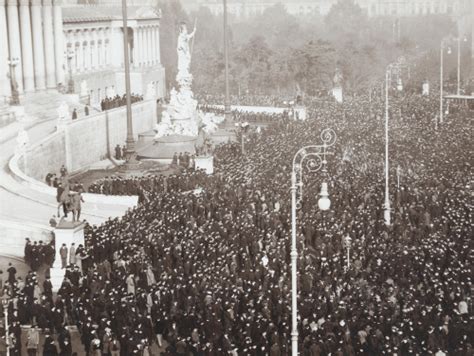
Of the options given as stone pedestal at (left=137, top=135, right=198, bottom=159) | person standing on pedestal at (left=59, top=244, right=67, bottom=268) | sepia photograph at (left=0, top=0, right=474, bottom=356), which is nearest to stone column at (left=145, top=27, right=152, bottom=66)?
sepia photograph at (left=0, top=0, right=474, bottom=356)

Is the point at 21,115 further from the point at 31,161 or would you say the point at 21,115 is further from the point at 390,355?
the point at 390,355

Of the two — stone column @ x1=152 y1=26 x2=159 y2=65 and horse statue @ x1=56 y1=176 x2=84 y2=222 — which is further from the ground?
stone column @ x1=152 y1=26 x2=159 y2=65

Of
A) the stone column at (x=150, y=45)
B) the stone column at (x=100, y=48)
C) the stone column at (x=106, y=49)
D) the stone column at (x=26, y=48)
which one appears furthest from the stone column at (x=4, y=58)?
the stone column at (x=150, y=45)

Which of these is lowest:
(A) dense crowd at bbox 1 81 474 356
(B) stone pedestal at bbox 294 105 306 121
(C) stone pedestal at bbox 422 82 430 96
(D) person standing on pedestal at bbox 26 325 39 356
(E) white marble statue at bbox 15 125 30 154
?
(D) person standing on pedestal at bbox 26 325 39 356

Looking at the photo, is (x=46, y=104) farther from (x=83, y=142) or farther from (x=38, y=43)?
(x=38, y=43)

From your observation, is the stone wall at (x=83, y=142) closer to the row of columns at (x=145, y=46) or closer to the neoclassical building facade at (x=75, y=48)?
the neoclassical building facade at (x=75, y=48)

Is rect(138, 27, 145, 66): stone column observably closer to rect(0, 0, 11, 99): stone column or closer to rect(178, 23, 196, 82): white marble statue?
rect(0, 0, 11, 99): stone column

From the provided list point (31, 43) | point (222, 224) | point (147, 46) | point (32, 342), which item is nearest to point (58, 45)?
point (31, 43)

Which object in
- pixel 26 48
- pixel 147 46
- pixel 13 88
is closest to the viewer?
pixel 13 88
